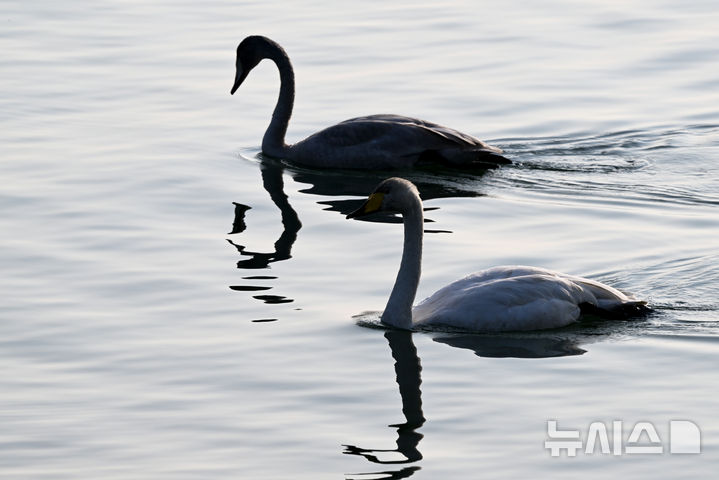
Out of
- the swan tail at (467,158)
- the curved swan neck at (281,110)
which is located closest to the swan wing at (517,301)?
the swan tail at (467,158)

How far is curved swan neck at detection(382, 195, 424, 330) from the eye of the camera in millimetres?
10609

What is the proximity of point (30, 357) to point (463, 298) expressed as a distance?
2912 mm

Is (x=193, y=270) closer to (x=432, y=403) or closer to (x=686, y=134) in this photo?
(x=432, y=403)

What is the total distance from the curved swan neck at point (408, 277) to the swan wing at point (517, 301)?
18cm

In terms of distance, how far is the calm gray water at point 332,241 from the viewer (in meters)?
8.79

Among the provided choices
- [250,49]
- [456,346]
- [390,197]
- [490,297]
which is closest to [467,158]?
[250,49]

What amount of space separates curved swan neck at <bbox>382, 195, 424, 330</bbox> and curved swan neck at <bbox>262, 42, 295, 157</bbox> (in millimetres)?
5394

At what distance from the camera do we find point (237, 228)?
13.4 meters

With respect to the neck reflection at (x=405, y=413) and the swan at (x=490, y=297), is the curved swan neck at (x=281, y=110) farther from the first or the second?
the neck reflection at (x=405, y=413)

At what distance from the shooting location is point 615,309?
1069 centimetres

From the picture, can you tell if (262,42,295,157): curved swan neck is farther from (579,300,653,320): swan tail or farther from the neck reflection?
(579,300,653,320): swan tail

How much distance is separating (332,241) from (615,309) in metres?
2.96

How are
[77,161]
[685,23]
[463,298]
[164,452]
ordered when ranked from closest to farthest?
[164,452], [463,298], [77,161], [685,23]

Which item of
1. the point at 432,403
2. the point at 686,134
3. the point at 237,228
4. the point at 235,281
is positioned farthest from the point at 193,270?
the point at 686,134
